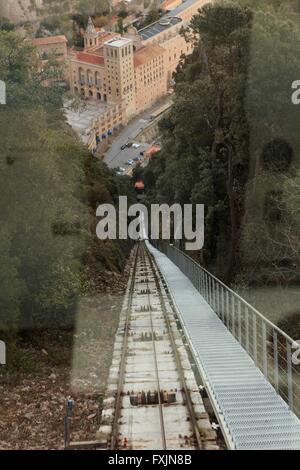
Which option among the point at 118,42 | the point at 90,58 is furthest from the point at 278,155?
the point at 90,58

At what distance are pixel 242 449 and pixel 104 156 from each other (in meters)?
57.3

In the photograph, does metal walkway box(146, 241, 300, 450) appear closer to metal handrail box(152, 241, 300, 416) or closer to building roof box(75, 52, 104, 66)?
metal handrail box(152, 241, 300, 416)

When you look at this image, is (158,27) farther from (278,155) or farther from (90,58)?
(278,155)

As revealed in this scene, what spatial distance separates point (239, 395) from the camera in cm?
606

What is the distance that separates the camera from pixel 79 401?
7.11 metres

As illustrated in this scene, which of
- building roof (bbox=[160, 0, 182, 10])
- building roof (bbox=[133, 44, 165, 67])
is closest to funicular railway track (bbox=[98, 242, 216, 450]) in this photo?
building roof (bbox=[133, 44, 165, 67])

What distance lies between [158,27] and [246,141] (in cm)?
7301

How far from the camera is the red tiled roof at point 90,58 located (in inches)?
2854

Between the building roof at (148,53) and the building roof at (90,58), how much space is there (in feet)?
14.8

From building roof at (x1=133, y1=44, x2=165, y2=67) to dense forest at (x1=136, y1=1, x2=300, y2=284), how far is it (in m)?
57.2

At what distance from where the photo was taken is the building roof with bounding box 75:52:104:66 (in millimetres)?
72500

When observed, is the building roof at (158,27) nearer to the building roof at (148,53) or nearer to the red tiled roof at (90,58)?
the building roof at (148,53)
